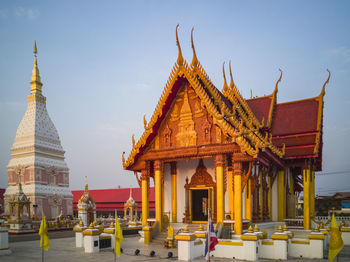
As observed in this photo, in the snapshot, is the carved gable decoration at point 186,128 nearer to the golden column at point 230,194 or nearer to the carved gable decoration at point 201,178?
the carved gable decoration at point 201,178

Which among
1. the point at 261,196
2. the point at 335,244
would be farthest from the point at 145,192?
the point at 335,244

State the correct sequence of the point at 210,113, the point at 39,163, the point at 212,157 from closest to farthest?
the point at 210,113
the point at 212,157
the point at 39,163

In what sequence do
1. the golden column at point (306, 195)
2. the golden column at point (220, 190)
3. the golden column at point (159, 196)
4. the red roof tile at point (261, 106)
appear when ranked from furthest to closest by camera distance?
1. the red roof tile at point (261, 106)
2. the golden column at point (306, 195)
3. the golden column at point (159, 196)
4. the golden column at point (220, 190)

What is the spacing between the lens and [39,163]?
4278 centimetres

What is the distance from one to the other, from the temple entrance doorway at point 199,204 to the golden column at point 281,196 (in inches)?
155

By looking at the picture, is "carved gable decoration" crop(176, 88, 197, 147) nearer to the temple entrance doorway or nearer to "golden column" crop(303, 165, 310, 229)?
the temple entrance doorway

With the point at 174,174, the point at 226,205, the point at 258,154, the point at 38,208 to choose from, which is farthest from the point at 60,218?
the point at 258,154

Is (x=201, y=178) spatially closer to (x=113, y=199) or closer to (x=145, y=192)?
(x=145, y=192)

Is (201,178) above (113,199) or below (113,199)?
above

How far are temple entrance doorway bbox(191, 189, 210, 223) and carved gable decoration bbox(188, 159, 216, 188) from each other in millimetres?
731

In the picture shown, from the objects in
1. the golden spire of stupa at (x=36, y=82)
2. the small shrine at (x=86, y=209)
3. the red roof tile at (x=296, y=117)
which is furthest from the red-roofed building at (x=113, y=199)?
the red roof tile at (x=296, y=117)

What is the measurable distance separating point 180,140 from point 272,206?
6.26 m

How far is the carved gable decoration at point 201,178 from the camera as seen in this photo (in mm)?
16516

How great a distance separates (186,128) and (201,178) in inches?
99.8
